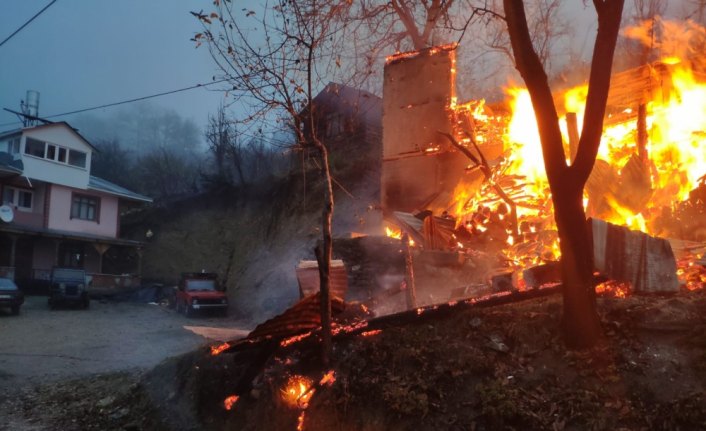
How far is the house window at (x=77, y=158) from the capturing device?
3491 centimetres

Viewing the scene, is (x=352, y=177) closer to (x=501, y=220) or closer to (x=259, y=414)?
(x=501, y=220)

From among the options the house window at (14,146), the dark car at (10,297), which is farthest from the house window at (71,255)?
the dark car at (10,297)

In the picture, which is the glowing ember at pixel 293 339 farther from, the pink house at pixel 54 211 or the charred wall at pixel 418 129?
the pink house at pixel 54 211

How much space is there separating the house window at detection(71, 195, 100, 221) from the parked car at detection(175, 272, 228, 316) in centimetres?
1318

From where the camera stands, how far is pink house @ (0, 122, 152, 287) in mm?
30375

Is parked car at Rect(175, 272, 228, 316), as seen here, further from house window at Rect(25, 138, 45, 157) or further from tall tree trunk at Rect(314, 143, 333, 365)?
tall tree trunk at Rect(314, 143, 333, 365)

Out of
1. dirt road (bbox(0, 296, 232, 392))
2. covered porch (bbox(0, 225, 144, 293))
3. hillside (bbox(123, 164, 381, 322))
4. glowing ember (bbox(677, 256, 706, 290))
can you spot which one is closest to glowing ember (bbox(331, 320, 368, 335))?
glowing ember (bbox(677, 256, 706, 290))

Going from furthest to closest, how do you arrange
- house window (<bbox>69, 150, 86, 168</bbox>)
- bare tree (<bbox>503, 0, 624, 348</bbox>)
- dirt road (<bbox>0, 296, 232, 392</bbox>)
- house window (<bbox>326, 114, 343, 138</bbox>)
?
1. house window (<bbox>69, 150, 86, 168</bbox>)
2. house window (<bbox>326, 114, 343, 138</bbox>)
3. dirt road (<bbox>0, 296, 232, 392</bbox>)
4. bare tree (<bbox>503, 0, 624, 348</bbox>)

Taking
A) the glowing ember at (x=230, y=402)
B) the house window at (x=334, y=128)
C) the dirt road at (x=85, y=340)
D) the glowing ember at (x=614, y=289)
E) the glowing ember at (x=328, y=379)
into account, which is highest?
the house window at (x=334, y=128)

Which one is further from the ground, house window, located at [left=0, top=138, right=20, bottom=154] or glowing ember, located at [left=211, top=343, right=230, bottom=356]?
house window, located at [left=0, top=138, right=20, bottom=154]

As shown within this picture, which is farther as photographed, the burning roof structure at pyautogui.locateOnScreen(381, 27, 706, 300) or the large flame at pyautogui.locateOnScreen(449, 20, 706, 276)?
the large flame at pyautogui.locateOnScreen(449, 20, 706, 276)

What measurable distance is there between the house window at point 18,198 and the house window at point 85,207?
2644 mm

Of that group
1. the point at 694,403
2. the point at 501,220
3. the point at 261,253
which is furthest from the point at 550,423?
the point at 261,253

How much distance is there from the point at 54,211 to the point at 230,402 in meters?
32.1
